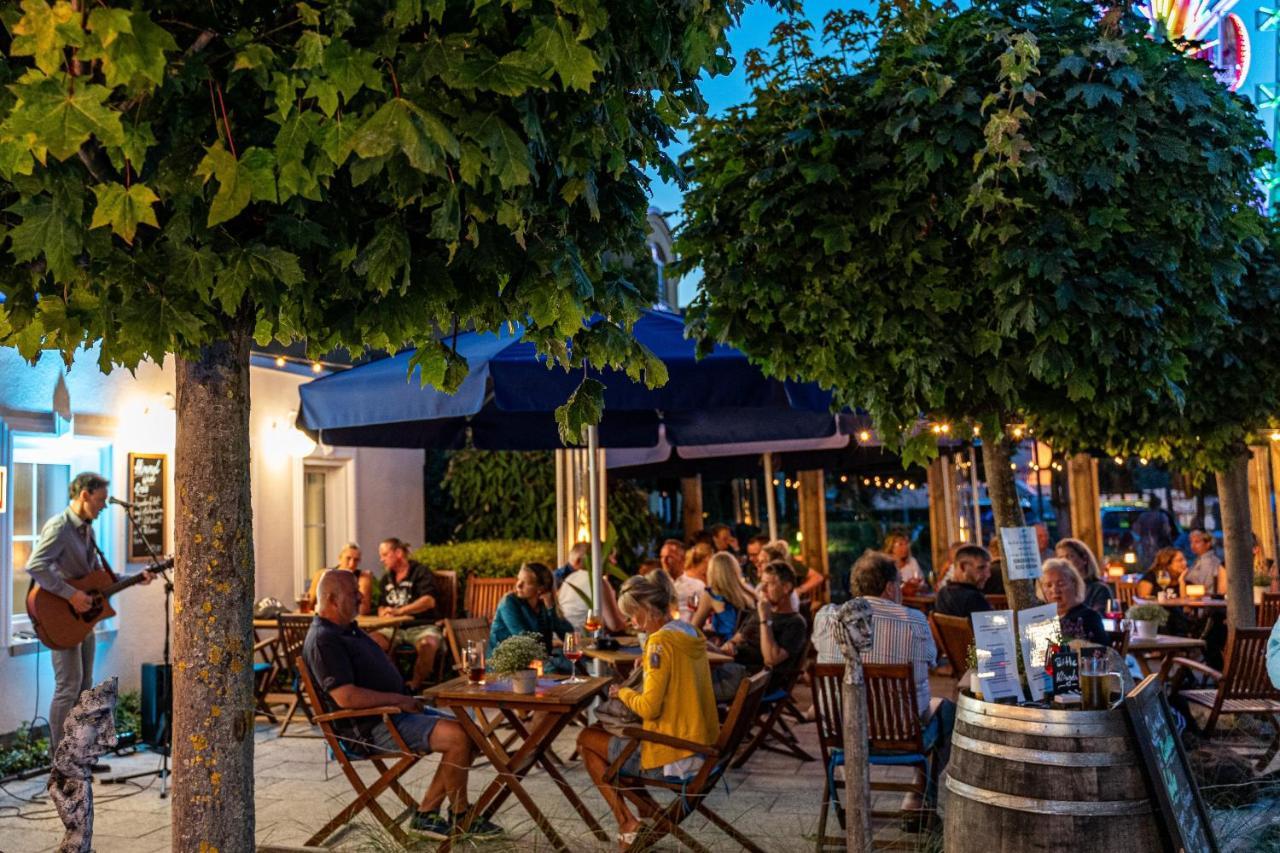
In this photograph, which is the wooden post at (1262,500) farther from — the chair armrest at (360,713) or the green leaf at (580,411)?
the green leaf at (580,411)

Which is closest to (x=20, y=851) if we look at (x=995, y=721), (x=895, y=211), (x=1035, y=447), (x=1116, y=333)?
(x=995, y=721)

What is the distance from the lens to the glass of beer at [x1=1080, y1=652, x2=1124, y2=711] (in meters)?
3.41

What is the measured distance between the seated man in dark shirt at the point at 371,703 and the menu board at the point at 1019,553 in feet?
8.69

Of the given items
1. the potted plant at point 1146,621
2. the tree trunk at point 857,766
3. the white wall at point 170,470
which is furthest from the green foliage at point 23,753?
the potted plant at point 1146,621

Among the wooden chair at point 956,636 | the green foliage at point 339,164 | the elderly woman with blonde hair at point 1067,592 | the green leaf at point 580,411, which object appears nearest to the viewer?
the green foliage at point 339,164

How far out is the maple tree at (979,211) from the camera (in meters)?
4.07

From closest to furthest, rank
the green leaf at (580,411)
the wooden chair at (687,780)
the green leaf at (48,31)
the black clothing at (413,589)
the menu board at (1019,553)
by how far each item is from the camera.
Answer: the green leaf at (48,31) → the green leaf at (580,411) → the menu board at (1019,553) → the wooden chair at (687,780) → the black clothing at (413,589)

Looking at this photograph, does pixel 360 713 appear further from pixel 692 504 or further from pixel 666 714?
pixel 692 504

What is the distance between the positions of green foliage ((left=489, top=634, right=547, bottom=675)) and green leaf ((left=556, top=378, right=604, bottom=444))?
8.36 feet

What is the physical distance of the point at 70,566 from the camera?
7.17m

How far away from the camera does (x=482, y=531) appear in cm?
1363

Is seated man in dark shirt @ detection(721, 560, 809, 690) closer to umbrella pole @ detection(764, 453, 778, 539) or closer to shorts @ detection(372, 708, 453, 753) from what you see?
shorts @ detection(372, 708, 453, 753)

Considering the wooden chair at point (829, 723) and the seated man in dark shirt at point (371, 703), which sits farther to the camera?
the seated man in dark shirt at point (371, 703)

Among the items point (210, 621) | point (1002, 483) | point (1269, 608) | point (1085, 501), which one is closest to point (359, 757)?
point (210, 621)
